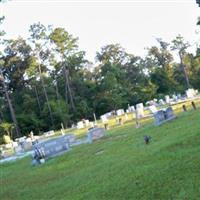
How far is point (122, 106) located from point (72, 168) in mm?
53399

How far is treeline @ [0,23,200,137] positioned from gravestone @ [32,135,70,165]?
40.1m

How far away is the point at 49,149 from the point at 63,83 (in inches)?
2071

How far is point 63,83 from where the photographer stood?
74.1 m

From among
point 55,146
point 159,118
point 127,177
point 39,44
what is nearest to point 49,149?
point 55,146

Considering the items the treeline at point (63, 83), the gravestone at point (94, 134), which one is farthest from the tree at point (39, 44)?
the gravestone at point (94, 134)

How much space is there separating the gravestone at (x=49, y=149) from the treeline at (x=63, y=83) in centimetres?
4014

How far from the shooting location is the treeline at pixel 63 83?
215 feet

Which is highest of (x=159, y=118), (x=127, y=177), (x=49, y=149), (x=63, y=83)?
(x=63, y=83)

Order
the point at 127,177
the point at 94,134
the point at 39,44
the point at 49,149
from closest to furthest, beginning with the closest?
the point at 127,177 → the point at 49,149 → the point at 94,134 → the point at 39,44

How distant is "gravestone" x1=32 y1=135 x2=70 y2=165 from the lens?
20.5 m

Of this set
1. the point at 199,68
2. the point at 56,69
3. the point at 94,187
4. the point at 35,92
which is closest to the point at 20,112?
the point at 35,92

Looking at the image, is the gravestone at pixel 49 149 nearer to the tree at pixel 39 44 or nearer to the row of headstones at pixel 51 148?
the row of headstones at pixel 51 148

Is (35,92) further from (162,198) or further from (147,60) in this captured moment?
(162,198)

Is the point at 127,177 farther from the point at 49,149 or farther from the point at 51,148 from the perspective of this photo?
the point at 51,148
